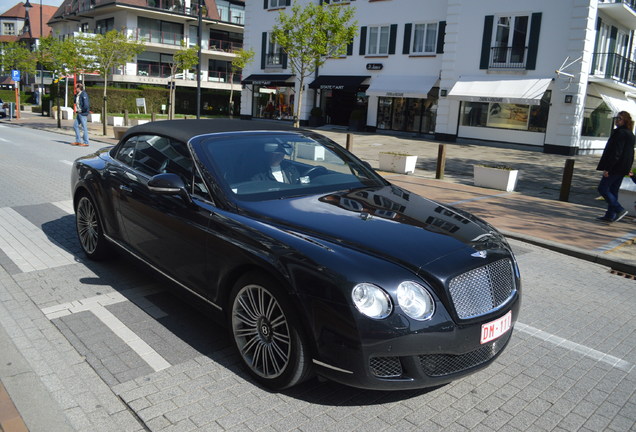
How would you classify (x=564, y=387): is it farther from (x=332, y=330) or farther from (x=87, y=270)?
(x=87, y=270)

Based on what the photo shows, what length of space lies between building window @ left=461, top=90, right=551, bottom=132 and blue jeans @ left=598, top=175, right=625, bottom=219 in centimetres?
1622

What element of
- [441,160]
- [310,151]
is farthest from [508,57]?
[310,151]

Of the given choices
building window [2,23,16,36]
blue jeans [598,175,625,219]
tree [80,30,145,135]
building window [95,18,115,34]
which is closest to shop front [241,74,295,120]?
tree [80,30,145,135]

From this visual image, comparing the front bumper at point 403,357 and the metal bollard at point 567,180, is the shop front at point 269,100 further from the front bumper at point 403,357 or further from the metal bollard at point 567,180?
the front bumper at point 403,357

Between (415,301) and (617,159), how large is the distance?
27.6 ft

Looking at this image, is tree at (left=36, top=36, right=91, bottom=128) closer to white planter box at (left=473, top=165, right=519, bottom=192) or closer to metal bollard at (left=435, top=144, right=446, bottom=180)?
metal bollard at (left=435, top=144, right=446, bottom=180)

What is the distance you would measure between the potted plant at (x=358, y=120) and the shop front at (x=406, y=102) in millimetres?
916

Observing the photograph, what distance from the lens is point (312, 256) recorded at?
3.12 m

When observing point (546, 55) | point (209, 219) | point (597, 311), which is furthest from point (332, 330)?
point (546, 55)

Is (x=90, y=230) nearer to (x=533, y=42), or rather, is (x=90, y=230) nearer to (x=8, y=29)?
(x=533, y=42)

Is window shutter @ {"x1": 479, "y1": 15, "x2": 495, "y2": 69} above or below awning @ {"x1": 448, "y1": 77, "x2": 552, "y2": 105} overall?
above

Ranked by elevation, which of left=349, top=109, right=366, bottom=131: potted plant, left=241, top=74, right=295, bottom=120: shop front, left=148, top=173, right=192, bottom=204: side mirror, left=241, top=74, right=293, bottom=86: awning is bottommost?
left=148, top=173, right=192, bottom=204: side mirror

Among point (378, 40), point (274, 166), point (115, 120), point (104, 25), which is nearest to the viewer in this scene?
point (274, 166)

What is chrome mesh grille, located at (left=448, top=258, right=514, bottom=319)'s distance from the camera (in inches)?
121
